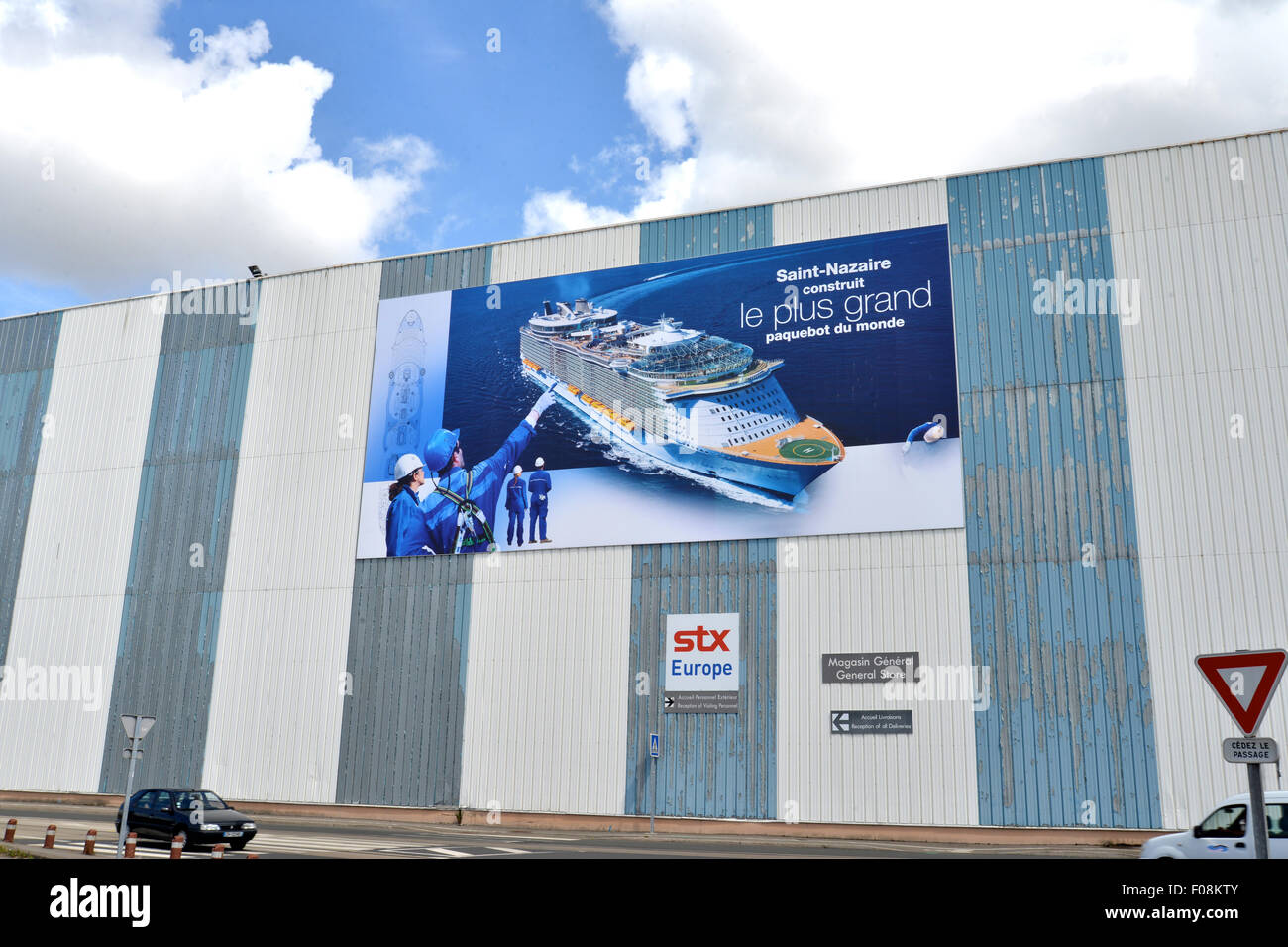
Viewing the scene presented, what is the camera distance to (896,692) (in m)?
26.9

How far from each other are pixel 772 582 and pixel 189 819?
604 inches

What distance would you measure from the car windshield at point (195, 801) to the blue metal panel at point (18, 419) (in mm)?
19035

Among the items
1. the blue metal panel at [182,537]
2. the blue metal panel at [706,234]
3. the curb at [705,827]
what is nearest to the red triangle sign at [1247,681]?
the curb at [705,827]

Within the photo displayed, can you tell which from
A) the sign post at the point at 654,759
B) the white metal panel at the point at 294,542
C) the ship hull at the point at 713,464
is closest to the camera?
the sign post at the point at 654,759

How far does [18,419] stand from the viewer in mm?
40125

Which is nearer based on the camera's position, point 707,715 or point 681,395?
point 707,715

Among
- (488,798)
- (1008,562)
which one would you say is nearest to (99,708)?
(488,798)

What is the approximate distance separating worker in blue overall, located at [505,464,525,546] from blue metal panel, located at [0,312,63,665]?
19.7m

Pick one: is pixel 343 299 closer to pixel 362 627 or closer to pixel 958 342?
pixel 362 627

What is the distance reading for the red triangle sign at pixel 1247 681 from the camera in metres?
7.36

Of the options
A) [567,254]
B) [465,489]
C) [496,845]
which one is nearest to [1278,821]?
[496,845]
